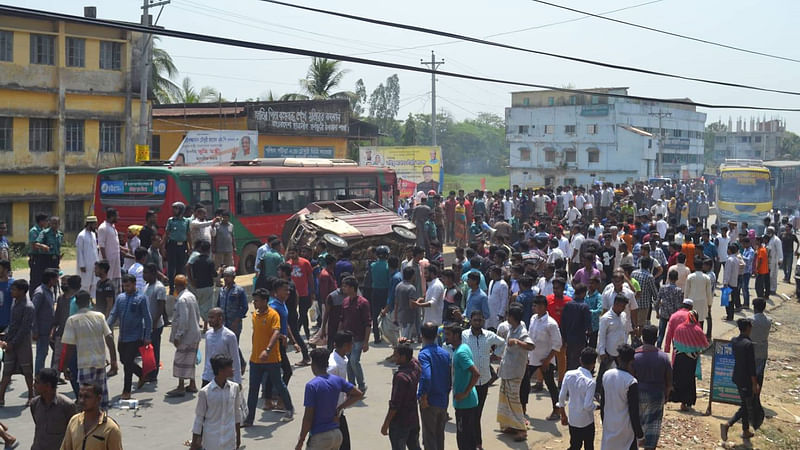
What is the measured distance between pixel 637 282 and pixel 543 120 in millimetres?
67413

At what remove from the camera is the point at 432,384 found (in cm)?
825

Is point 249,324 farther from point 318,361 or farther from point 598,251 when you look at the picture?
point 318,361

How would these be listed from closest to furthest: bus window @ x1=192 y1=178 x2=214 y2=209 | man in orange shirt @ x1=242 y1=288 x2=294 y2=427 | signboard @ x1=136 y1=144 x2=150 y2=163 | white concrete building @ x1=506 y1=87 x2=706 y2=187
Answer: man in orange shirt @ x1=242 y1=288 x2=294 y2=427 → bus window @ x1=192 y1=178 x2=214 y2=209 → signboard @ x1=136 y1=144 x2=150 y2=163 → white concrete building @ x1=506 y1=87 x2=706 y2=187

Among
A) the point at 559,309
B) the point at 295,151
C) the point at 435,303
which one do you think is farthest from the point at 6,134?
the point at 559,309

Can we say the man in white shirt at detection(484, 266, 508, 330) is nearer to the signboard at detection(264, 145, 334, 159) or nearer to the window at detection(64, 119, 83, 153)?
the window at detection(64, 119, 83, 153)

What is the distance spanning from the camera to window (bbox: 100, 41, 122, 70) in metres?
29.8

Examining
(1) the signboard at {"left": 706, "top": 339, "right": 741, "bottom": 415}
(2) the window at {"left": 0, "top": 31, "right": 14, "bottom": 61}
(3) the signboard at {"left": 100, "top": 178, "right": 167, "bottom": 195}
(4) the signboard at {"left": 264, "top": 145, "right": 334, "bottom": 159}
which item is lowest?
(1) the signboard at {"left": 706, "top": 339, "right": 741, "bottom": 415}

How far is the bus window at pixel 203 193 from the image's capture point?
20.1m

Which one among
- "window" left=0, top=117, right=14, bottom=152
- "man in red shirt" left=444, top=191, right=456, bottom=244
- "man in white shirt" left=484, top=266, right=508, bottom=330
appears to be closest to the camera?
"man in white shirt" left=484, top=266, right=508, bottom=330

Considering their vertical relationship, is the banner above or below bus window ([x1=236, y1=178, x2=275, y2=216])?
above

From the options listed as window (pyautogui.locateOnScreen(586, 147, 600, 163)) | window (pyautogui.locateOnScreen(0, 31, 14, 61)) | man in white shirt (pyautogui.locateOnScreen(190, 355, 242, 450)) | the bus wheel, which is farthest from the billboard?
window (pyautogui.locateOnScreen(586, 147, 600, 163))

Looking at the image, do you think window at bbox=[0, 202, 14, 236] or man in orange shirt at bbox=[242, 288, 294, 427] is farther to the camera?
window at bbox=[0, 202, 14, 236]

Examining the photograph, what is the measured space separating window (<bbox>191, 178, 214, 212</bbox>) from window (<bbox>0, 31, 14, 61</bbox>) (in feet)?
36.9

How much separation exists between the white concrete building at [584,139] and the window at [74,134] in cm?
4849
